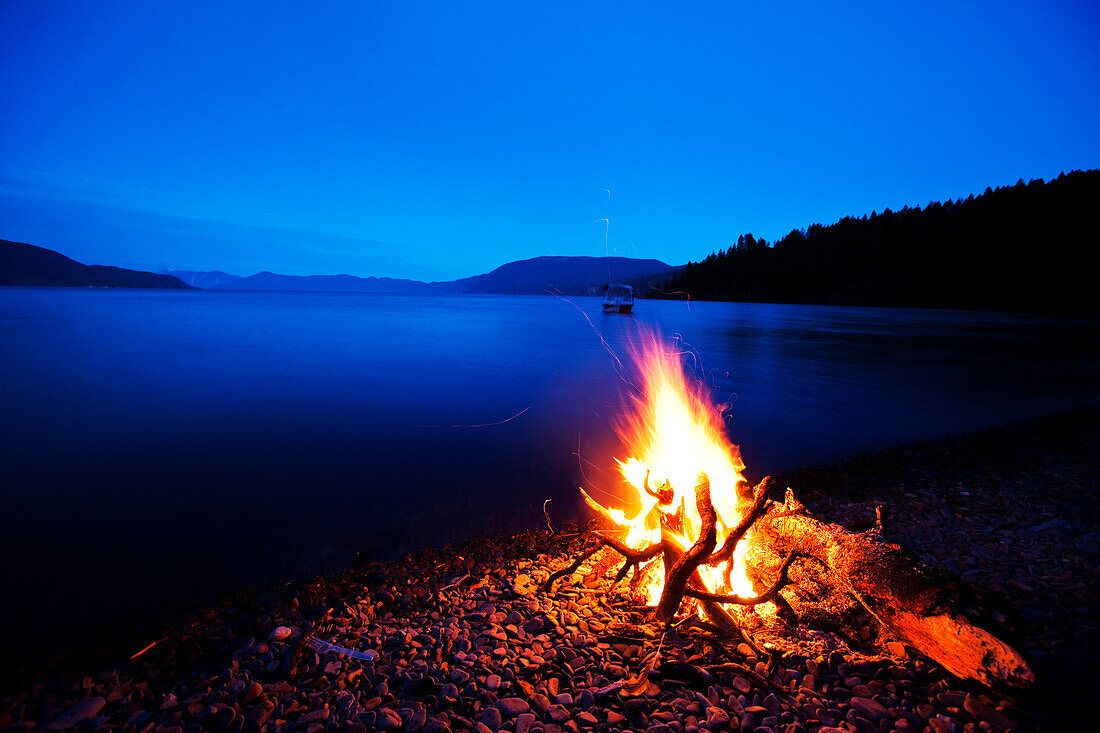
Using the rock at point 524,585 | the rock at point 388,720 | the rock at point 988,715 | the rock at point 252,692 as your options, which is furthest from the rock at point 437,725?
the rock at point 988,715

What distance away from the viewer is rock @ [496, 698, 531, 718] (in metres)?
3.11

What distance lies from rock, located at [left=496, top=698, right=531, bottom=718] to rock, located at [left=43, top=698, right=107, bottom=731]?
2.76 meters

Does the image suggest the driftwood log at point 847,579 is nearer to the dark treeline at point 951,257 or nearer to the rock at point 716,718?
the rock at point 716,718

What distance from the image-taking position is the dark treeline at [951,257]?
106 m

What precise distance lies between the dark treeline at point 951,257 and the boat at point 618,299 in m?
90.9

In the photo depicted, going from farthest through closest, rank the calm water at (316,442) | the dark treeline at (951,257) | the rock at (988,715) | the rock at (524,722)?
the dark treeline at (951,257) → the calm water at (316,442) → the rock at (524,722) → the rock at (988,715)

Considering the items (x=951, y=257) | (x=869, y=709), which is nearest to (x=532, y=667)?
(x=869, y=709)

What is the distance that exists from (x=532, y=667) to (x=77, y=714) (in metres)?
3.09

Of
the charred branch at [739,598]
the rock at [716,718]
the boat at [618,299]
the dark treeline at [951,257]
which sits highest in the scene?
the dark treeline at [951,257]

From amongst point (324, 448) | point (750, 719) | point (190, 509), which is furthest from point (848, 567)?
point (324, 448)

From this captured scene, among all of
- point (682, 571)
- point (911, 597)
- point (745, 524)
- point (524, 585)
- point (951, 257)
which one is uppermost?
point (951, 257)

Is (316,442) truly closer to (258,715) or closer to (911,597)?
(258,715)

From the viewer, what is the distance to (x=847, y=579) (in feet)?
12.6

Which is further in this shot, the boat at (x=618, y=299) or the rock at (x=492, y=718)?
the boat at (x=618, y=299)
